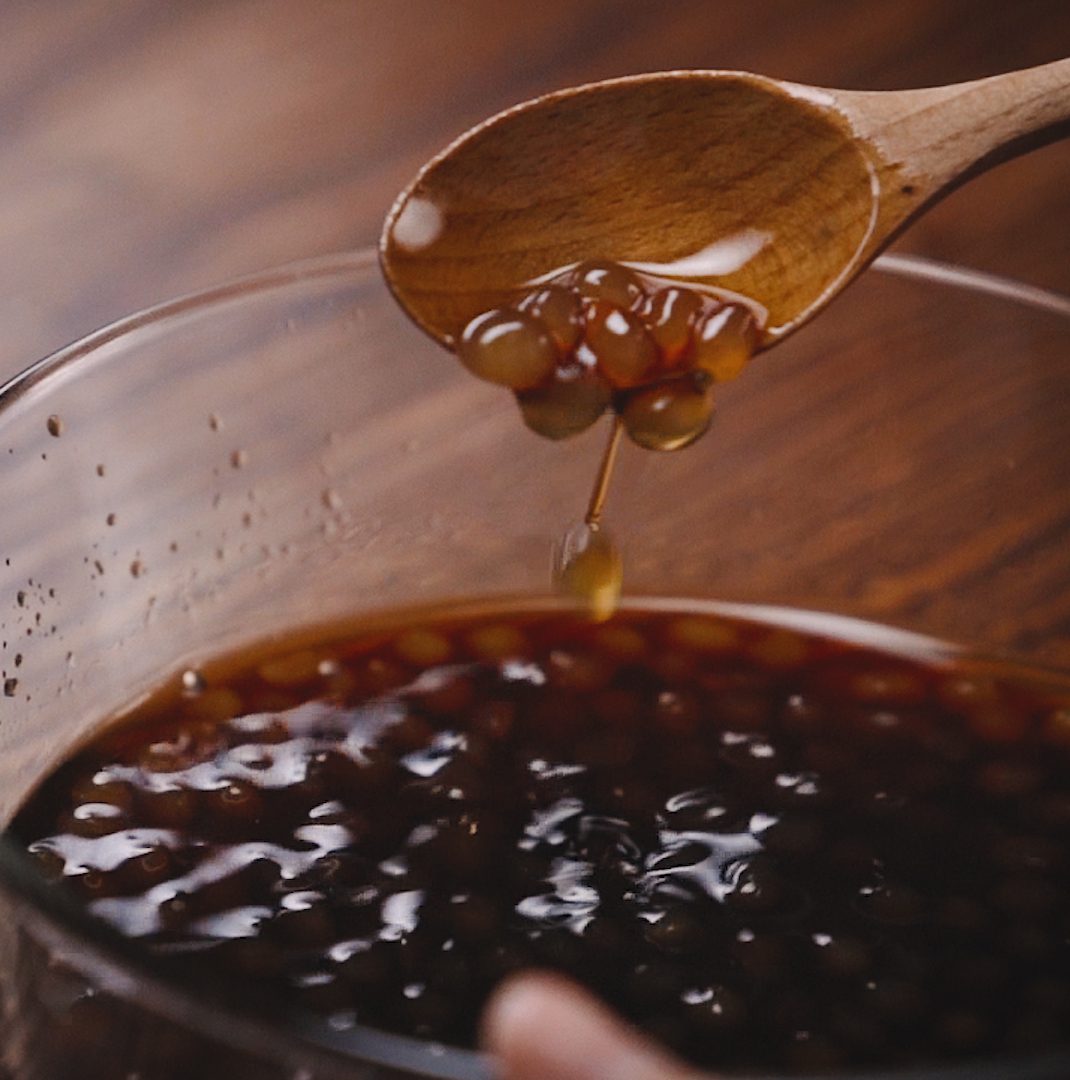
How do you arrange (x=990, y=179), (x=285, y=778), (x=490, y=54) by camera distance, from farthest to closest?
(x=490, y=54)
(x=990, y=179)
(x=285, y=778)

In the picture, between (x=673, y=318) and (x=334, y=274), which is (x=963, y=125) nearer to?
(x=673, y=318)

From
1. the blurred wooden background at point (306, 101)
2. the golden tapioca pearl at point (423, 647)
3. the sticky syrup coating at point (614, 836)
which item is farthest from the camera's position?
the blurred wooden background at point (306, 101)

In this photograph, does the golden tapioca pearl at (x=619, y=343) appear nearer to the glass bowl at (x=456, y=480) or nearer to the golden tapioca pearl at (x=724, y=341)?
the golden tapioca pearl at (x=724, y=341)

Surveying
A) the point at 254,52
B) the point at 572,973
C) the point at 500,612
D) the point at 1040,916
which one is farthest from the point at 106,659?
the point at 254,52

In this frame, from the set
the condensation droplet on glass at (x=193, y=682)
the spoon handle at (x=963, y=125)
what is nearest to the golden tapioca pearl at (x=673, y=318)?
the spoon handle at (x=963, y=125)

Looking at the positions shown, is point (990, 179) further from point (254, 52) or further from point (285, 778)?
point (285, 778)

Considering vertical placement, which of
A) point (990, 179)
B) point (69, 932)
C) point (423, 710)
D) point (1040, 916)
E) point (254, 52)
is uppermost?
point (254, 52)

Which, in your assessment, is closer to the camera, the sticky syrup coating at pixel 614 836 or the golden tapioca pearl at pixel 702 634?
the sticky syrup coating at pixel 614 836
